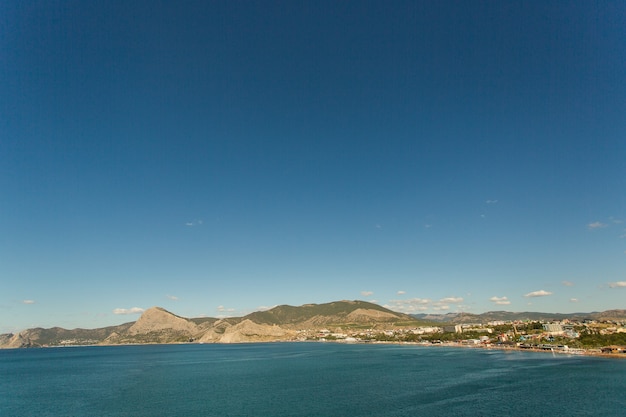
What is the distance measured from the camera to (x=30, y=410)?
178 ft

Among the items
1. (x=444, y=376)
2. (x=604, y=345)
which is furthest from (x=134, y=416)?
(x=604, y=345)

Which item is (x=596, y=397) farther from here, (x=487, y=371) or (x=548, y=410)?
(x=487, y=371)

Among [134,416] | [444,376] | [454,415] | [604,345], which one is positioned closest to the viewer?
[454,415]

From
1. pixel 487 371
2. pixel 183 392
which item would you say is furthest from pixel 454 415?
pixel 183 392

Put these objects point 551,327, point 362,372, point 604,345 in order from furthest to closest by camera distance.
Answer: point 551,327 < point 604,345 < point 362,372

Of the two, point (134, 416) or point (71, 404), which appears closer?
point (134, 416)

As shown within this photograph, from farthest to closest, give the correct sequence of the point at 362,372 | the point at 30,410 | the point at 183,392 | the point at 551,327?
the point at 551,327, the point at 362,372, the point at 183,392, the point at 30,410

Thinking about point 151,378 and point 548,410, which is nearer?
point 548,410

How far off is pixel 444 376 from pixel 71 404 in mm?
67093

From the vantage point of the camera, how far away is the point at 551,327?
173250 mm

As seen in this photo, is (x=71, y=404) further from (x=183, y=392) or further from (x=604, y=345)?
(x=604, y=345)

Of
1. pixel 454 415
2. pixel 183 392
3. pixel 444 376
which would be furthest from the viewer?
pixel 444 376

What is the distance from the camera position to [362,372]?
81000 millimetres

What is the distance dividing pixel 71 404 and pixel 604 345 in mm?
135082
